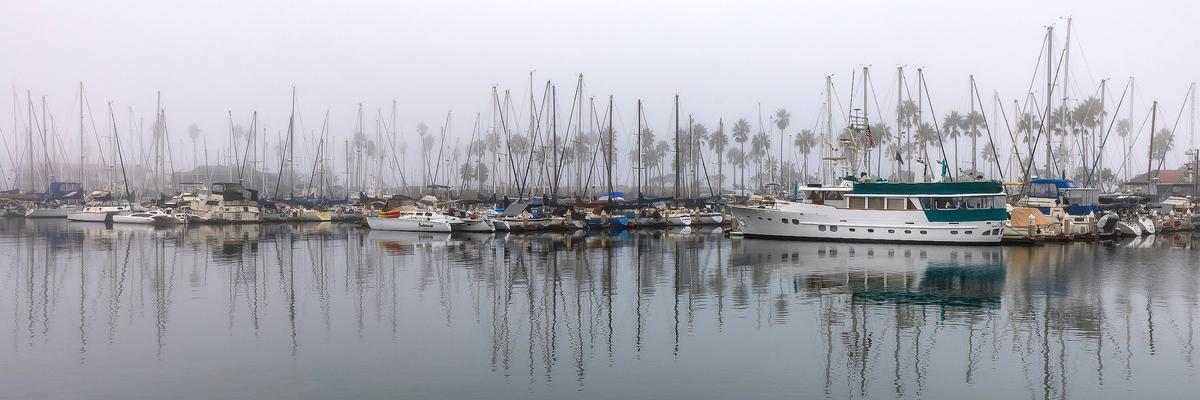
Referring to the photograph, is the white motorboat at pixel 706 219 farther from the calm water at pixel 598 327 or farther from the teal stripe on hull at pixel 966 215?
the calm water at pixel 598 327

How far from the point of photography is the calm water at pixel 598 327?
58.6 feet

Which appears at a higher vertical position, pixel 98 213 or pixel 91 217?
pixel 98 213

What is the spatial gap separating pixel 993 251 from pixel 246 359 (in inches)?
1656

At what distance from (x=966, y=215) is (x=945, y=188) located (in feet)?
6.75

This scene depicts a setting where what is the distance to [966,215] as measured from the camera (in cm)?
5441

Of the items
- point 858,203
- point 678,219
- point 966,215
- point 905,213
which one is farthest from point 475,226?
point 966,215

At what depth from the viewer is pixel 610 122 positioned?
9438 centimetres

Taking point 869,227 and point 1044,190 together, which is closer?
point 869,227

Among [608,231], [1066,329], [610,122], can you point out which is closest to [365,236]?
[608,231]

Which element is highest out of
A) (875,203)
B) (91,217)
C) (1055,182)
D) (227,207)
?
(1055,182)

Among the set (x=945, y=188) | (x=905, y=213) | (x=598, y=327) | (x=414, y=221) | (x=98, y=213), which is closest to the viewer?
(x=598, y=327)

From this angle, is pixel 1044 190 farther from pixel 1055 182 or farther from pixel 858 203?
pixel 858 203

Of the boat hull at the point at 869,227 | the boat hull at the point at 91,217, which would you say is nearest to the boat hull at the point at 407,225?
the boat hull at the point at 869,227

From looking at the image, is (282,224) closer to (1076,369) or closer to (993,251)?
(993,251)
